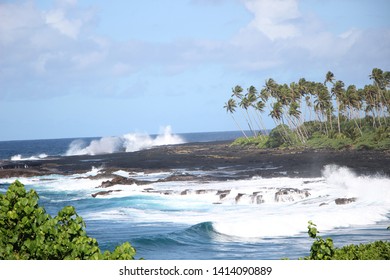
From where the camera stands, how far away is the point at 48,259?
428 cm

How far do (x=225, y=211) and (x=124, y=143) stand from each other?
4.81 feet

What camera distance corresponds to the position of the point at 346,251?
498 centimetres

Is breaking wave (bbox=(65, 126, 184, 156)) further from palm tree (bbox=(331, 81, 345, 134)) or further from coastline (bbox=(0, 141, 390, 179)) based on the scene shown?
palm tree (bbox=(331, 81, 345, 134))

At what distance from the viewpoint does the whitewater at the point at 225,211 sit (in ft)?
18.8

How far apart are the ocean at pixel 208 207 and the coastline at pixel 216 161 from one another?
0.27 feet

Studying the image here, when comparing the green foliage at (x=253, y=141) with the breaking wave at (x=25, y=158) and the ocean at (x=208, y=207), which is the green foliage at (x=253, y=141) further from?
the breaking wave at (x=25, y=158)

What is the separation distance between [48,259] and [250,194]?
270cm

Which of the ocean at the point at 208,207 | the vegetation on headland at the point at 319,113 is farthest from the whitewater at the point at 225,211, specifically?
the vegetation on headland at the point at 319,113

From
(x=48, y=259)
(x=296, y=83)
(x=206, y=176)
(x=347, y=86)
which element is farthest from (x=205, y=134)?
(x=48, y=259)

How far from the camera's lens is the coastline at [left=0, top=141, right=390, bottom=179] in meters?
6.41

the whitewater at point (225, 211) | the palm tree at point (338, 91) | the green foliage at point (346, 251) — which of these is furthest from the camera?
the palm tree at point (338, 91)

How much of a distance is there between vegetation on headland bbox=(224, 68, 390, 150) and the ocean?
0.31 m
